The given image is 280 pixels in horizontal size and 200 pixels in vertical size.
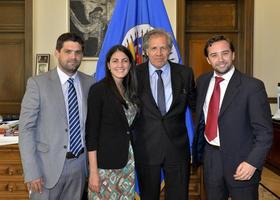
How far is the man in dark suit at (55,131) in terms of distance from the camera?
6.81 ft

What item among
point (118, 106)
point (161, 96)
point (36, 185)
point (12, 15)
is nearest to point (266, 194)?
point (161, 96)

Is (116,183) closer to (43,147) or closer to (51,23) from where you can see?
(43,147)

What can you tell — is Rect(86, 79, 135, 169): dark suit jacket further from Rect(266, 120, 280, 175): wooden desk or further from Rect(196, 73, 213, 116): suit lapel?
Rect(266, 120, 280, 175): wooden desk

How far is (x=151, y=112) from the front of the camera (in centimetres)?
228

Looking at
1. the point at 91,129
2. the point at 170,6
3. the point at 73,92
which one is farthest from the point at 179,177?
the point at 170,6

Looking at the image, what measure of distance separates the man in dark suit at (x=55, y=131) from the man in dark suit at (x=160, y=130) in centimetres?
37

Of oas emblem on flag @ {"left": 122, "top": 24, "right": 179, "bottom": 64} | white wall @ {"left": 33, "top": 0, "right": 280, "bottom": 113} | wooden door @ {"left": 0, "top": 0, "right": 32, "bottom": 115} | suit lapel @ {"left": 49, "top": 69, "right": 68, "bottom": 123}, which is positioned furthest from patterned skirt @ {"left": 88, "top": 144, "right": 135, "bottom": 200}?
wooden door @ {"left": 0, "top": 0, "right": 32, "bottom": 115}

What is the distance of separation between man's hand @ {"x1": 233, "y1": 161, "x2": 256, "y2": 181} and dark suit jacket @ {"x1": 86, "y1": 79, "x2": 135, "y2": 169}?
650mm

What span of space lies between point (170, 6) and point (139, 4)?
2439mm

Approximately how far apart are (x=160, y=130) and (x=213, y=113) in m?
0.34

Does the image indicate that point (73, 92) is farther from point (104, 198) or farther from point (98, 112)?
point (104, 198)

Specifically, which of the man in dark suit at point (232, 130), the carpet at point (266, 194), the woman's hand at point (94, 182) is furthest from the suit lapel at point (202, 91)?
the carpet at point (266, 194)

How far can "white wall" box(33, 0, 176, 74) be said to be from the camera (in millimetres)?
5340

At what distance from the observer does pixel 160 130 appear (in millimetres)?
2287
